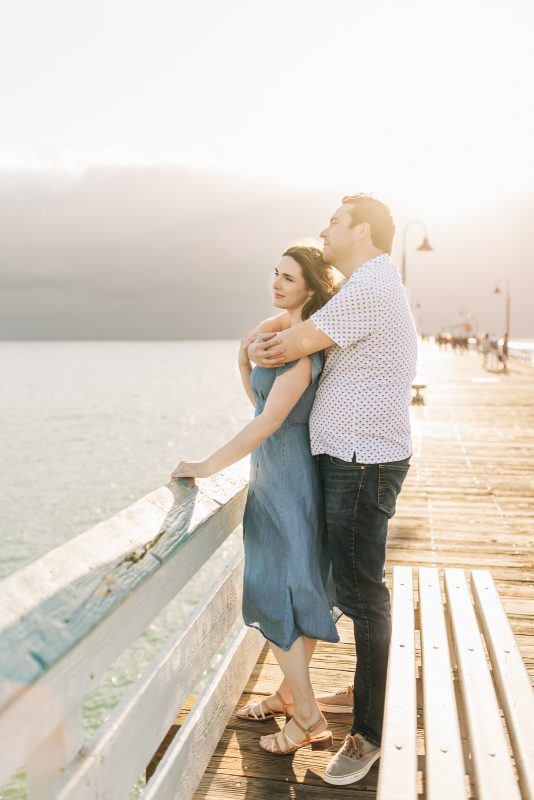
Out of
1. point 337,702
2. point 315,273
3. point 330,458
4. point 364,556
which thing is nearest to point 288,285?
point 315,273

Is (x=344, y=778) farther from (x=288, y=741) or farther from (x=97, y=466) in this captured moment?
(x=97, y=466)

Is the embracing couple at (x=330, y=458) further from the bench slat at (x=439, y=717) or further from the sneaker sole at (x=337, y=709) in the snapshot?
the sneaker sole at (x=337, y=709)

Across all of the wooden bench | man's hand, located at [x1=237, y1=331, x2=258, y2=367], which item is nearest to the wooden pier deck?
the wooden bench

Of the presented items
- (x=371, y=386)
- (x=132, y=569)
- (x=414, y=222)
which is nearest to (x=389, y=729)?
(x=132, y=569)

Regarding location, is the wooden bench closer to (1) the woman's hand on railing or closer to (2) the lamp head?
(1) the woman's hand on railing

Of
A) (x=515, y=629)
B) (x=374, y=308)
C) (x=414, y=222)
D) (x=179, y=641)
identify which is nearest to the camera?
(x=179, y=641)

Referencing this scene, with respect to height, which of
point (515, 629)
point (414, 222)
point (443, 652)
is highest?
point (414, 222)

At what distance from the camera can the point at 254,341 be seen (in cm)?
311

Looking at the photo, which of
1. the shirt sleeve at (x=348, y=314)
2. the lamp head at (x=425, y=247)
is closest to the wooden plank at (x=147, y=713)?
the shirt sleeve at (x=348, y=314)

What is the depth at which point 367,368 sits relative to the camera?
2.91 m

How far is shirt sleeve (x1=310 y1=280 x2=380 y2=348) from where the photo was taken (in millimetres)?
2793

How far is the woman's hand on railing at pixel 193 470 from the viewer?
113 inches

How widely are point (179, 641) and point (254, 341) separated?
1262 millimetres

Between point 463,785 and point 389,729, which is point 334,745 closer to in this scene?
point 389,729
